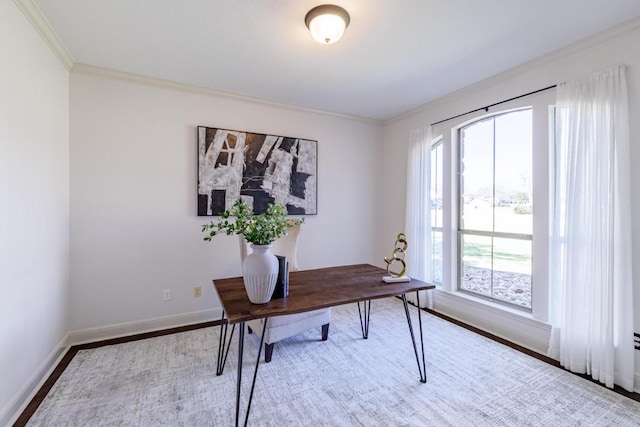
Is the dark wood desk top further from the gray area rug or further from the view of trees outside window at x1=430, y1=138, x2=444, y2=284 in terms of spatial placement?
the view of trees outside window at x1=430, y1=138, x2=444, y2=284

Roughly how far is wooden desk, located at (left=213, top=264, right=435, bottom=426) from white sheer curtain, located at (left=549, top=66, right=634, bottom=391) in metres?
1.22

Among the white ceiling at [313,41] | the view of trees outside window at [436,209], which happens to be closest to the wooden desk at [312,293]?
the view of trees outside window at [436,209]

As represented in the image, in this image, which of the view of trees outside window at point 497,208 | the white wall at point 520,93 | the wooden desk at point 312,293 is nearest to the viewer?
the wooden desk at point 312,293

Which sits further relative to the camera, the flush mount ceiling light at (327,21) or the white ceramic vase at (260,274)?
the flush mount ceiling light at (327,21)

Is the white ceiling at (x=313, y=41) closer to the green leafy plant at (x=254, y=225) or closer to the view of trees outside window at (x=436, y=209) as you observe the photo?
the view of trees outside window at (x=436, y=209)

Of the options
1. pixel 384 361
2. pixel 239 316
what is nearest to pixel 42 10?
pixel 239 316

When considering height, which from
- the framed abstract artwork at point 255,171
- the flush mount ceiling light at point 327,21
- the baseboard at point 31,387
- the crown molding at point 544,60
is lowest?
the baseboard at point 31,387

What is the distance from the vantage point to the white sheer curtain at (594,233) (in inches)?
80.4

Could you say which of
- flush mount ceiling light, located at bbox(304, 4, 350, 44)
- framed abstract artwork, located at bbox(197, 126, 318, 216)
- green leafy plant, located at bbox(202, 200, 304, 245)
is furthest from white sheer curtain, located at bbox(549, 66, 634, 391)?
framed abstract artwork, located at bbox(197, 126, 318, 216)

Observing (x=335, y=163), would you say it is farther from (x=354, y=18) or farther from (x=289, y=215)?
(x=354, y=18)

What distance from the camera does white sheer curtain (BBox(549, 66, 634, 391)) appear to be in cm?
204

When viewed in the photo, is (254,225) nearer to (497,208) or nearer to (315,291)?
(315,291)

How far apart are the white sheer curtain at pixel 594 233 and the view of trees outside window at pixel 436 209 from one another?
126 centimetres

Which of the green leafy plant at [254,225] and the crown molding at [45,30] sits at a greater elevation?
the crown molding at [45,30]
